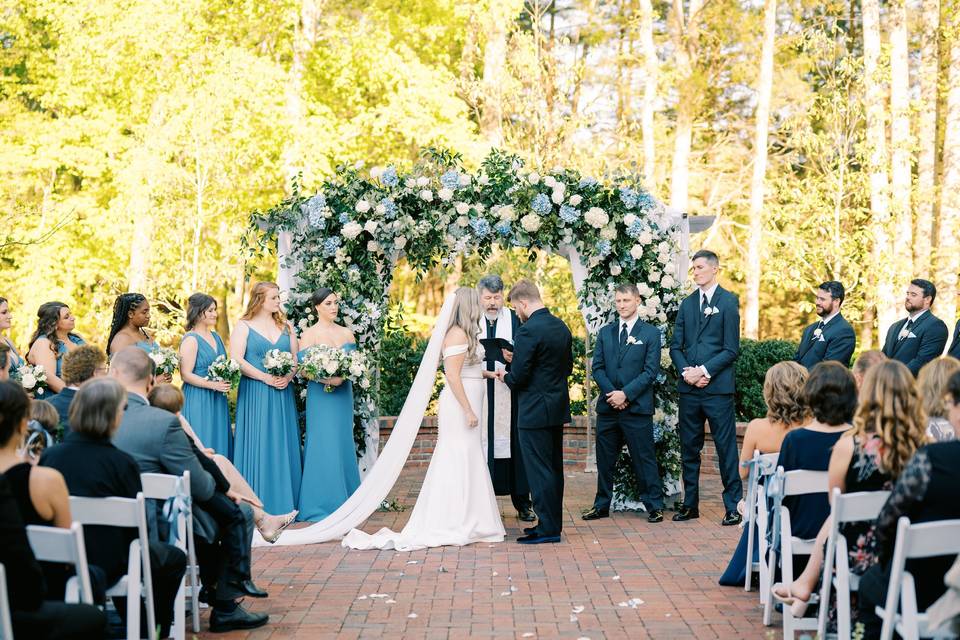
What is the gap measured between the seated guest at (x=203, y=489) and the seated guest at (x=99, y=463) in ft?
2.26

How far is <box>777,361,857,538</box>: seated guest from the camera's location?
525 centimetres

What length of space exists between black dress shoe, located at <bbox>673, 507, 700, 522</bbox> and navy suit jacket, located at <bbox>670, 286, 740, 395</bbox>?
1005mm

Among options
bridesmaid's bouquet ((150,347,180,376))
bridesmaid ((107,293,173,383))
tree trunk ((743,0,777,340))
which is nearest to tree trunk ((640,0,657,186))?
tree trunk ((743,0,777,340))

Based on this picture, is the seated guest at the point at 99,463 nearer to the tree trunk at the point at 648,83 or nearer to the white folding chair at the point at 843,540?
the white folding chair at the point at 843,540

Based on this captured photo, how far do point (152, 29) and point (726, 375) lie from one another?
1273 cm

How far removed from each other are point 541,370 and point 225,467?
2511 millimetres

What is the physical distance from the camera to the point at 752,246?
19.6 m

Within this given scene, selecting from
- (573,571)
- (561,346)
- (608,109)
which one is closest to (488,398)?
(561,346)

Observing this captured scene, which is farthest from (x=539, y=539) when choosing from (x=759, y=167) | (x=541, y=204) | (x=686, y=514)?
(x=759, y=167)

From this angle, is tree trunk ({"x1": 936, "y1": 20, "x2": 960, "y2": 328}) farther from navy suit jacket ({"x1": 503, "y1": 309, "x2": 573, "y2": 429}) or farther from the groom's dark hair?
the groom's dark hair

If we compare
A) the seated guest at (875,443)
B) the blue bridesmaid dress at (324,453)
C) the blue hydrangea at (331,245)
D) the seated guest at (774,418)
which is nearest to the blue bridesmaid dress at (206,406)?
the blue bridesmaid dress at (324,453)

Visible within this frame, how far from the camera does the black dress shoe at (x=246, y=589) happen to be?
5.79 metres

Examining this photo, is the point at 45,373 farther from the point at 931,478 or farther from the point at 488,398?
the point at 931,478

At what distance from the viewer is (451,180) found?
30.5 feet
